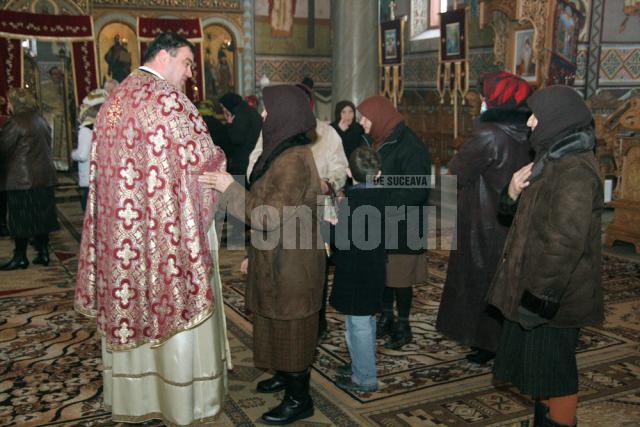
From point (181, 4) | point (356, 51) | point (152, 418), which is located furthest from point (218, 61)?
point (152, 418)

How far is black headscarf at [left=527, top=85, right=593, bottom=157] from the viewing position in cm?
248

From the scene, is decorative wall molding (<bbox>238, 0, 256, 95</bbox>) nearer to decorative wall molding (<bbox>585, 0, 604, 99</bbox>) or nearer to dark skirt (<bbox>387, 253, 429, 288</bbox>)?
decorative wall molding (<bbox>585, 0, 604, 99</bbox>)

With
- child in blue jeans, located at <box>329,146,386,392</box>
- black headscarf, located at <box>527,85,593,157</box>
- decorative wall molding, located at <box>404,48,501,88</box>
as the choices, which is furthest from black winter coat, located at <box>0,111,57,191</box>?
decorative wall molding, located at <box>404,48,501,88</box>

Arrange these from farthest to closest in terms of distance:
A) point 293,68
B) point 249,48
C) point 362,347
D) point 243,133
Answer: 1. point 293,68
2. point 249,48
3. point 243,133
4. point 362,347

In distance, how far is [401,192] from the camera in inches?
148

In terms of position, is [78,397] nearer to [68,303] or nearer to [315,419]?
[315,419]

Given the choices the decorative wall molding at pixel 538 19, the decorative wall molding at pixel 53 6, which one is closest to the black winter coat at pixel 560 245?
the decorative wall molding at pixel 538 19

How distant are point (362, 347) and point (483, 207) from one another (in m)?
1.08

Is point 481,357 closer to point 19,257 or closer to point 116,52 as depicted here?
point 19,257

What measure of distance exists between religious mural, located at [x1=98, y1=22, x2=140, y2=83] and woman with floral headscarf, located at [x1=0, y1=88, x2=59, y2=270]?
7.52m

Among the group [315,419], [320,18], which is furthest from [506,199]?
[320,18]

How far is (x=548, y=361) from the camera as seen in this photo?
8.44 ft

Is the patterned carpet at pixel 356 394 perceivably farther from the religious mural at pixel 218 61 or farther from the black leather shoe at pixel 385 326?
the religious mural at pixel 218 61

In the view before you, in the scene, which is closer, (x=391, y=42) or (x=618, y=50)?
(x=618, y=50)
